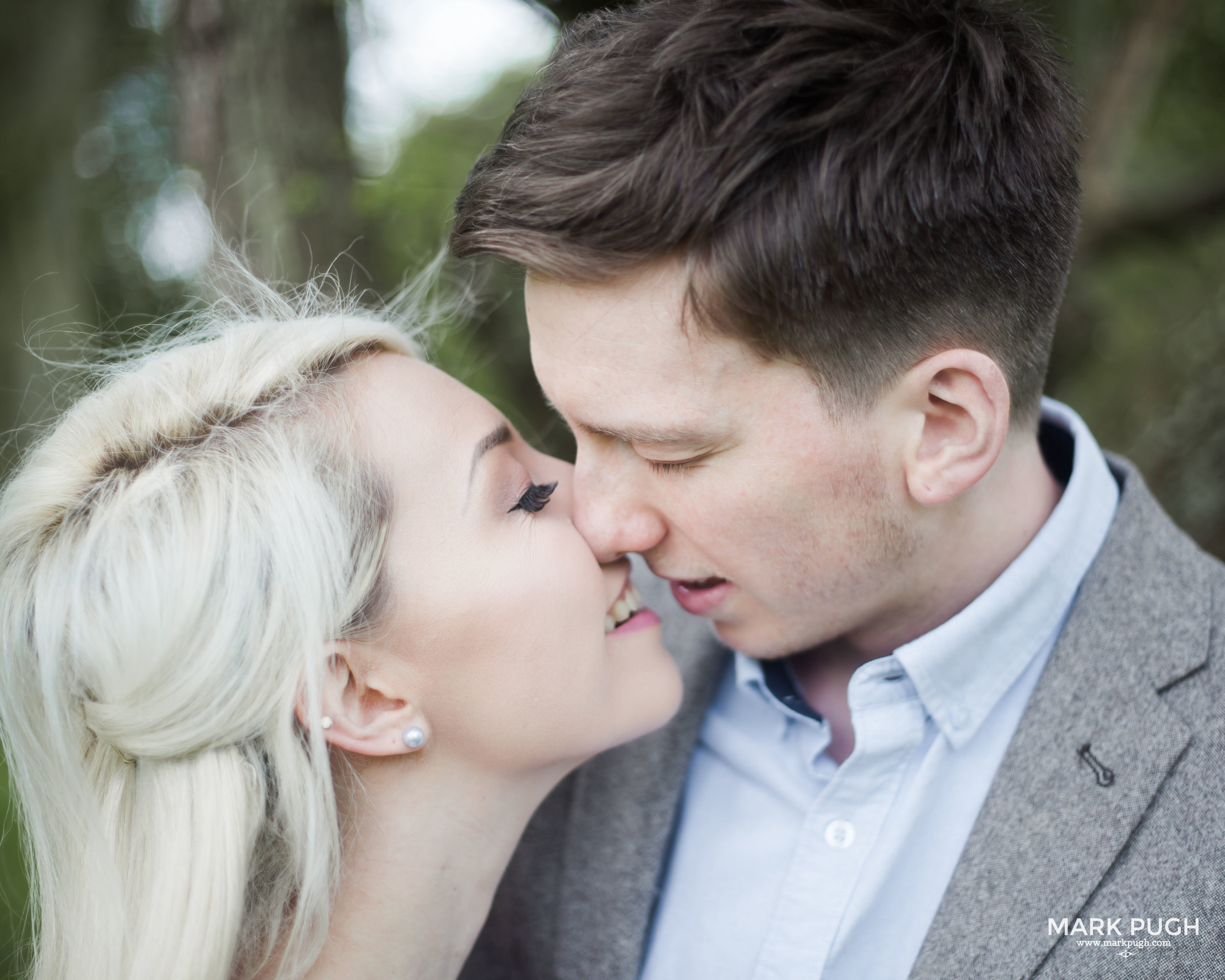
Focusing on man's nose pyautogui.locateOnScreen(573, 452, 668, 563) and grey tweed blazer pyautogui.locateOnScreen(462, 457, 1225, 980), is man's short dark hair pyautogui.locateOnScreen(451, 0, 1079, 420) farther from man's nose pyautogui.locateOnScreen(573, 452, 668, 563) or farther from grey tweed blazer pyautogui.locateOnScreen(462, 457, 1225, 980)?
grey tweed blazer pyautogui.locateOnScreen(462, 457, 1225, 980)

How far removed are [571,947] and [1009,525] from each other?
1515 millimetres

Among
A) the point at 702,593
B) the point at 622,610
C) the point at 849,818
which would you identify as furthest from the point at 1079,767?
the point at 622,610

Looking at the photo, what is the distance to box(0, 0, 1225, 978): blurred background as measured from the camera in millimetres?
2711

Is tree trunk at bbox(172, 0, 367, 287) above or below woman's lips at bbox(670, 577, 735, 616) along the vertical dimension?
above

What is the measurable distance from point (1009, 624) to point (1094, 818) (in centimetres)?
44

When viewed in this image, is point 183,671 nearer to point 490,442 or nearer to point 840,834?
point 490,442

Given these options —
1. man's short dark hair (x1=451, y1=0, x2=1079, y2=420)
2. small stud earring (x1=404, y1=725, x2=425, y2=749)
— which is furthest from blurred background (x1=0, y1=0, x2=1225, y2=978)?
small stud earring (x1=404, y1=725, x2=425, y2=749)

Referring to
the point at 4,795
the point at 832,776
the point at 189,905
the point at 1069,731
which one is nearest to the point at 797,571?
the point at 832,776

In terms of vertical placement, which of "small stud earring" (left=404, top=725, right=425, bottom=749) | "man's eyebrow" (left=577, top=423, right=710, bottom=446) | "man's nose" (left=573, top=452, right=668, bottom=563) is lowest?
"small stud earring" (left=404, top=725, right=425, bottom=749)

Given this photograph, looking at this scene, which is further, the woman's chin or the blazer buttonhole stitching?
the woman's chin

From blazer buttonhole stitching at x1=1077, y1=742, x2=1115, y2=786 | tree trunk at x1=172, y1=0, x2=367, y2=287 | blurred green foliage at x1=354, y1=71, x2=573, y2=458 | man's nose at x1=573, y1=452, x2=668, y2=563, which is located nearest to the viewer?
blazer buttonhole stitching at x1=1077, y1=742, x2=1115, y2=786

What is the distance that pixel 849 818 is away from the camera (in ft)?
6.28

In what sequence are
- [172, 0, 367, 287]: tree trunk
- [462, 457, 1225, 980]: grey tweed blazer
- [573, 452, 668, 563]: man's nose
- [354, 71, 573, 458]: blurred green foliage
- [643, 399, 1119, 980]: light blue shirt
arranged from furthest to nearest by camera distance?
1. [354, 71, 573, 458]: blurred green foliage
2. [172, 0, 367, 287]: tree trunk
3. [573, 452, 668, 563]: man's nose
4. [643, 399, 1119, 980]: light blue shirt
5. [462, 457, 1225, 980]: grey tweed blazer

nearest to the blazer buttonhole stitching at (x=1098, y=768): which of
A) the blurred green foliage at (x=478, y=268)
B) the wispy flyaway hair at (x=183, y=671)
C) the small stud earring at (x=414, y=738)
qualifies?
the small stud earring at (x=414, y=738)
